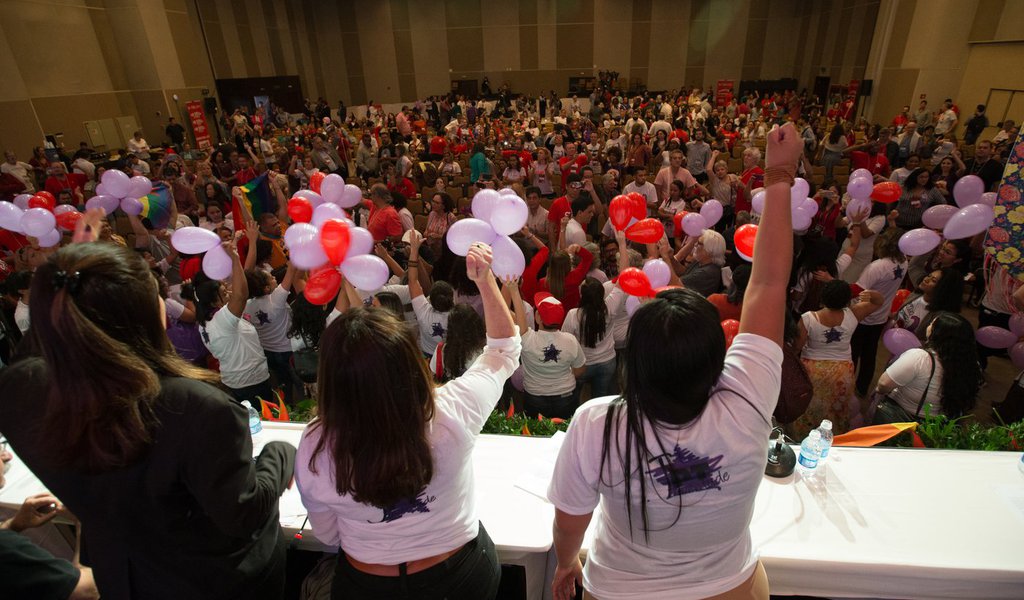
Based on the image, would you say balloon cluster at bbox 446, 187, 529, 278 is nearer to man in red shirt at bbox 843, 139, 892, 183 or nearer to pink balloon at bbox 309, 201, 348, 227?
pink balloon at bbox 309, 201, 348, 227

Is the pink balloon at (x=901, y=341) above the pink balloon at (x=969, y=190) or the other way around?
the other way around

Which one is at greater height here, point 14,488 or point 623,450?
point 623,450

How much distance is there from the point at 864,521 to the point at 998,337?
277cm

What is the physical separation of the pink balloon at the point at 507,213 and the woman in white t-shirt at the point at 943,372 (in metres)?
2.08

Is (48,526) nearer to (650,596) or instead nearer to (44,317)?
(44,317)

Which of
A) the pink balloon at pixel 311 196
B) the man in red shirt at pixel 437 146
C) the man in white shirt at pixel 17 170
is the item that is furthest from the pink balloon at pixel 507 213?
the man in white shirt at pixel 17 170

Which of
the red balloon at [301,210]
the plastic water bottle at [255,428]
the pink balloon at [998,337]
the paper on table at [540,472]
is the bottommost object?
the pink balloon at [998,337]

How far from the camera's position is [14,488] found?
205 cm

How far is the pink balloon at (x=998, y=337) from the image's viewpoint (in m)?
3.45

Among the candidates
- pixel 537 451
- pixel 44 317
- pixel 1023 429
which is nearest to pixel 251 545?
pixel 44 317

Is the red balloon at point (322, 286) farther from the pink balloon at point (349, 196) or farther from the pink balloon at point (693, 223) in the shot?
the pink balloon at point (693, 223)

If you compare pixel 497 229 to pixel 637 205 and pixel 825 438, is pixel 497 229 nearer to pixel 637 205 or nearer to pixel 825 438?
pixel 637 205

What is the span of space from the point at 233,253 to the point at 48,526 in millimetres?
1658

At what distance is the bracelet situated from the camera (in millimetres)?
1267
